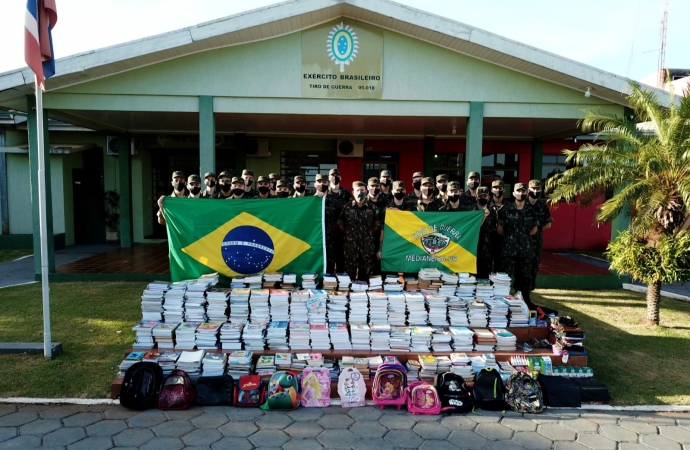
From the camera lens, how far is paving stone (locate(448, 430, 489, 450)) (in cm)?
315

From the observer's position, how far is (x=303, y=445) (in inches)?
123

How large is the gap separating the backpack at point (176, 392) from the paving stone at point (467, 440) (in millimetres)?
2176

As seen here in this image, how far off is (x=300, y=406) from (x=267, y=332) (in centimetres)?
82

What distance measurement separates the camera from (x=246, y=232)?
16.4 ft

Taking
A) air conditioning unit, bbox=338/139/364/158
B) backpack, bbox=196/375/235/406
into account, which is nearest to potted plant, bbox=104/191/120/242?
air conditioning unit, bbox=338/139/364/158

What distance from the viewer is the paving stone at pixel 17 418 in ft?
10.9

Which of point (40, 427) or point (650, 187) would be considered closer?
point (40, 427)

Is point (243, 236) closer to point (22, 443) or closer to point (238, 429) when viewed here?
point (238, 429)

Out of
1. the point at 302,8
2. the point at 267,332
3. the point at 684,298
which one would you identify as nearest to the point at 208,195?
the point at 267,332

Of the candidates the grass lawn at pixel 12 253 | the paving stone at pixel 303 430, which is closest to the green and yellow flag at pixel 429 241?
the paving stone at pixel 303 430

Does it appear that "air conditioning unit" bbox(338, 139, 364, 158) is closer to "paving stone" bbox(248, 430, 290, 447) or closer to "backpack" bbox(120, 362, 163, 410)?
"backpack" bbox(120, 362, 163, 410)

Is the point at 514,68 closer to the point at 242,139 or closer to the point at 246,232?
the point at 246,232

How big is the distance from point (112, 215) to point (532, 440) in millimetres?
12191

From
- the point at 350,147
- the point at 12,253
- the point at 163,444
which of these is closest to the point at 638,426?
the point at 163,444
